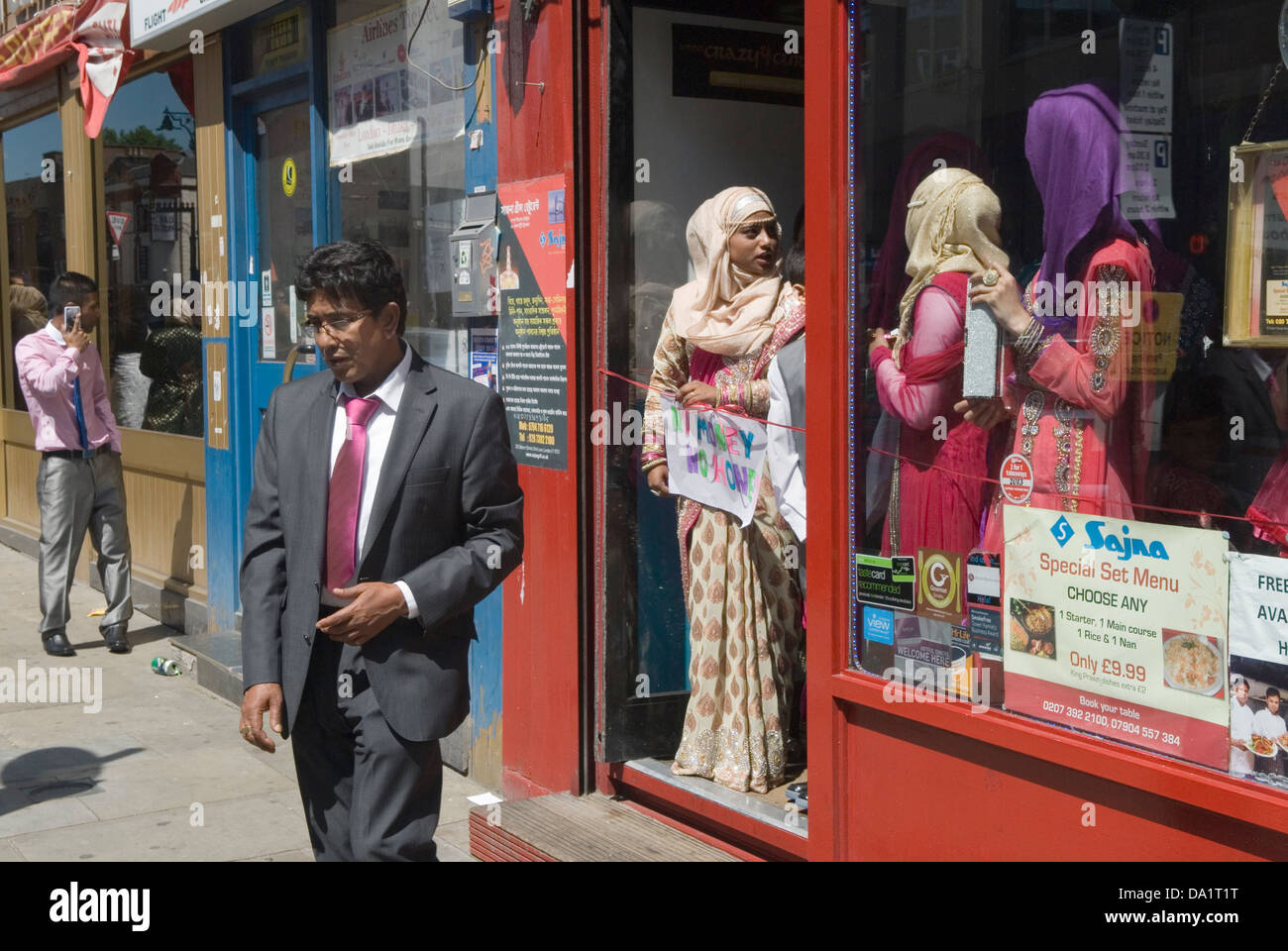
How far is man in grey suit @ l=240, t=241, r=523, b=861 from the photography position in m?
3.12

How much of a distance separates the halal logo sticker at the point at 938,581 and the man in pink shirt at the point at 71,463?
5.74 meters

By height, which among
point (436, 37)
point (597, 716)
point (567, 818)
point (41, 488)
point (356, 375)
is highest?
point (436, 37)

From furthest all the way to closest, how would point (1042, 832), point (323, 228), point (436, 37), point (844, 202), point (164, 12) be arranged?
point (164, 12)
point (323, 228)
point (436, 37)
point (844, 202)
point (1042, 832)

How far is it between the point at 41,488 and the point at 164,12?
110 inches

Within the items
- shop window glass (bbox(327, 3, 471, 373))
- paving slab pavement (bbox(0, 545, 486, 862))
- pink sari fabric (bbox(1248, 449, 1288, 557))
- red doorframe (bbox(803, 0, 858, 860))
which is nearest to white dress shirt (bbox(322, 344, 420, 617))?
red doorframe (bbox(803, 0, 858, 860))

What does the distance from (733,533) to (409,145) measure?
8.40 feet

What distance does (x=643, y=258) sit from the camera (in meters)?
4.79

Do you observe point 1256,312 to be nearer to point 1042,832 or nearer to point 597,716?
point 1042,832

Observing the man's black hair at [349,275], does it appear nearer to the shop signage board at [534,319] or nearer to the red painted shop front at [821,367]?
the red painted shop front at [821,367]

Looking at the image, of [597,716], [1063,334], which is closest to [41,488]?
[597,716]

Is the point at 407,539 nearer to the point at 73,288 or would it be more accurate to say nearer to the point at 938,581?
the point at 938,581

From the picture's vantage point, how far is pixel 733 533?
457cm

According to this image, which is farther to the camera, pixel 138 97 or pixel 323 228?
pixel 138 97

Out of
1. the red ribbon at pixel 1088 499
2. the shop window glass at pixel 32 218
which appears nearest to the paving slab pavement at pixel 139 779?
the red ribbon at pixel 1088 499
